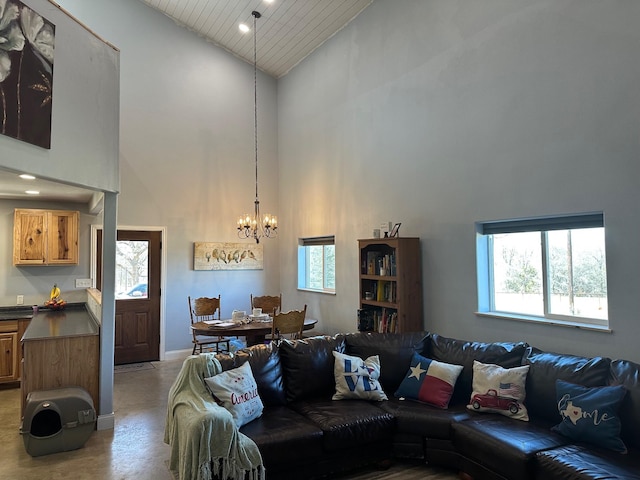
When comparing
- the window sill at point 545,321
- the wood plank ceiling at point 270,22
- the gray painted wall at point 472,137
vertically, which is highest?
the wood plank ceiling at point 270,22

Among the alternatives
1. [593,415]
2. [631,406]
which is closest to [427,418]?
[593,415]

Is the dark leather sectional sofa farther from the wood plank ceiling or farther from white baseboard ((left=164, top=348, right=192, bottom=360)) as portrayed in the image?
the wood plank ceiling

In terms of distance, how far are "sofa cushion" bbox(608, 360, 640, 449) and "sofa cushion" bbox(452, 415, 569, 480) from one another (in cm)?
37

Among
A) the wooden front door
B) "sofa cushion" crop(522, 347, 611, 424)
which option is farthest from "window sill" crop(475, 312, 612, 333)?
the wooden front door

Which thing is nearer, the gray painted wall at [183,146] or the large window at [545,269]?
the large window at [545,269]

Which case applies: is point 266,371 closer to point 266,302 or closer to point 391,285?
point 391,285

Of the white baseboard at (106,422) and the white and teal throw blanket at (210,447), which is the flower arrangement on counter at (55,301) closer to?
the white baseboard at (106,422)

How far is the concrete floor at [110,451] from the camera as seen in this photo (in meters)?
3.13

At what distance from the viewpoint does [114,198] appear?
14.0 ft

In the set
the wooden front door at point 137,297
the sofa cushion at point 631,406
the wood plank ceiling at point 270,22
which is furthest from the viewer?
the wooden front door at point 137,297

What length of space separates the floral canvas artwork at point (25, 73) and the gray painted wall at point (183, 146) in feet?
9.63

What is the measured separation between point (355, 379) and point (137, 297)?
4.37m

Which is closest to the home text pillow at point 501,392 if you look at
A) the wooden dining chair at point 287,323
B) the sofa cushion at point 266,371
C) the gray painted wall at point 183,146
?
the sofa cushion at point 266,371

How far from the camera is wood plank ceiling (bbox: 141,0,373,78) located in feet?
19.0
